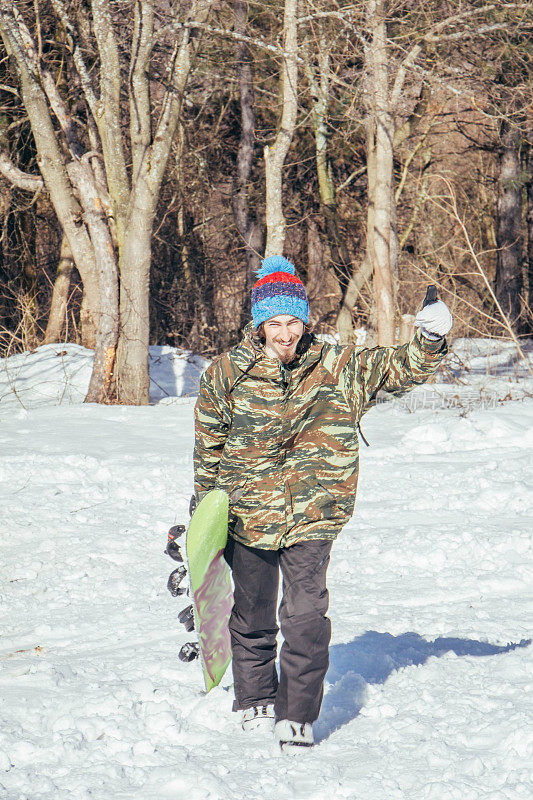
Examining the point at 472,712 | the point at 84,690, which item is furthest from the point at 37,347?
the point at 472,712

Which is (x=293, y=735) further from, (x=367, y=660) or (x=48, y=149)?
(x=48, y=149)

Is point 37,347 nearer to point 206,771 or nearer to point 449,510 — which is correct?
point 449,510

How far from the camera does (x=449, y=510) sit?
6.55 metres

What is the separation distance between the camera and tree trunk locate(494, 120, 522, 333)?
18.3m

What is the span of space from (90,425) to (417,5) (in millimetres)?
8075

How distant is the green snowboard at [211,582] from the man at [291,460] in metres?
0.08

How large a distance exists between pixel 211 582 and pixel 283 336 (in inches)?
37.5

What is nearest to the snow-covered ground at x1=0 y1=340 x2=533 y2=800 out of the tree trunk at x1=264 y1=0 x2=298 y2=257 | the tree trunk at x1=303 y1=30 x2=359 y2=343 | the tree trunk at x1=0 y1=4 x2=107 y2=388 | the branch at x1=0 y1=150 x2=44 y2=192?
the tree trunk at x1=0 y1=4 x2=107 y2=388

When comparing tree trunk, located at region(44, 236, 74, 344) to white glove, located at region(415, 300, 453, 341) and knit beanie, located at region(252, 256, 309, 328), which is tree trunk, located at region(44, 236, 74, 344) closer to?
knit beanie, located at region(252, 256, 309, 328)

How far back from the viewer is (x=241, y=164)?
1708 cm

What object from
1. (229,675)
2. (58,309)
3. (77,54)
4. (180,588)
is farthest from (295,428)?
(58,309)

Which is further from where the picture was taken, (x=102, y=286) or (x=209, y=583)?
(x=102, y=286)

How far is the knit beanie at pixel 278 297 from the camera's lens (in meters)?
3.10

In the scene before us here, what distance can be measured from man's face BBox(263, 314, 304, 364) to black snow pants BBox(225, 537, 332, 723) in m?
0.67
